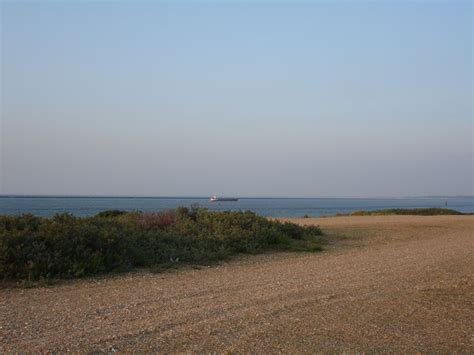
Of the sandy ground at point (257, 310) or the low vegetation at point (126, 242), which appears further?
the low vegetation at point (126, 242)

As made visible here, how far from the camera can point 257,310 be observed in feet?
25.7

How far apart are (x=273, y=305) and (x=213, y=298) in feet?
3.39

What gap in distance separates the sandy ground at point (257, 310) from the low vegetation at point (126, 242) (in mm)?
694

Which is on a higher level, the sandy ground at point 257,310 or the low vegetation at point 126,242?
the low vegetation at point 126,242

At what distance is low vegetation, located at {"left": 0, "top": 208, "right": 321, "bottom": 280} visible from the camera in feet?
34.9

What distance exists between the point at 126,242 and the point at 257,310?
210 inches

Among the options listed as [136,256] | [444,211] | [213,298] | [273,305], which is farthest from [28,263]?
[444,211]

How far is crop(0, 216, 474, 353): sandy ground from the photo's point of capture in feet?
21.2

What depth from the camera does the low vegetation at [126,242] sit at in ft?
34.9

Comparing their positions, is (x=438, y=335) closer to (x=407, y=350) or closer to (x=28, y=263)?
(x=407, y=350)

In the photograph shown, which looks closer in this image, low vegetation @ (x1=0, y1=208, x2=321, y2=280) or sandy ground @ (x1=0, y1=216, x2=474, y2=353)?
sandy ground @ (x1=0, y1=216, x2=474, y2=353)

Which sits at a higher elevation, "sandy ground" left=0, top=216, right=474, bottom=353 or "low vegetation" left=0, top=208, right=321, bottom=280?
"low vegetation" left=0, top=208, right=321, bottom=280

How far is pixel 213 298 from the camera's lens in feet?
28.5

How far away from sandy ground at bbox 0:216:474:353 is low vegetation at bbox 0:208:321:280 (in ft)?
2.28
